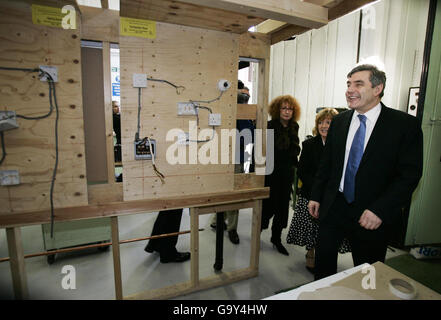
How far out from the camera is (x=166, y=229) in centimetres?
228

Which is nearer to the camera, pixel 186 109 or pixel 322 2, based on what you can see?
pixel 322 2

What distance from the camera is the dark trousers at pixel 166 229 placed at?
2252 millimetres

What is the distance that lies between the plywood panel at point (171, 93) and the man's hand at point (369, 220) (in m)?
1.03

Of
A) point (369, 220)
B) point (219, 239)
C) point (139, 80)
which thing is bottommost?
point (219, 239)

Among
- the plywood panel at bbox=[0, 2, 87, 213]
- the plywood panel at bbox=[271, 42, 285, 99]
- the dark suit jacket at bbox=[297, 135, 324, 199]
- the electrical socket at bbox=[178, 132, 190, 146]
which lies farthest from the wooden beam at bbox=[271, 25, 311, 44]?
the plywood panel at bbox=[271, 42, 285, 99]

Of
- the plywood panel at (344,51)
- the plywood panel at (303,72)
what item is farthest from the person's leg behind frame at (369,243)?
the plywood panel at (303,72)

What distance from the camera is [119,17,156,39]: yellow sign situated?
1521 millimetres

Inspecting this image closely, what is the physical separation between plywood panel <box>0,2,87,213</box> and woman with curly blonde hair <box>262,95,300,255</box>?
1.69 metres

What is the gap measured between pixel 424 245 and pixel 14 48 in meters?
3.91

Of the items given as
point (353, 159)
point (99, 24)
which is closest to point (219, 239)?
point (353, 159)

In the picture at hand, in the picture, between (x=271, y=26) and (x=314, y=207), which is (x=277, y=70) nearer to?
(x=271, y=26)

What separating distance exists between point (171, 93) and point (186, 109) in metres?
0.15

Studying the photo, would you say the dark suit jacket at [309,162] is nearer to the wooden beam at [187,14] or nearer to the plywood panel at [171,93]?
the plywood panel at [171,93]

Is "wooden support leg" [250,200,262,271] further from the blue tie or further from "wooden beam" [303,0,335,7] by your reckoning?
"wooden beam" [303,0,335,7]
